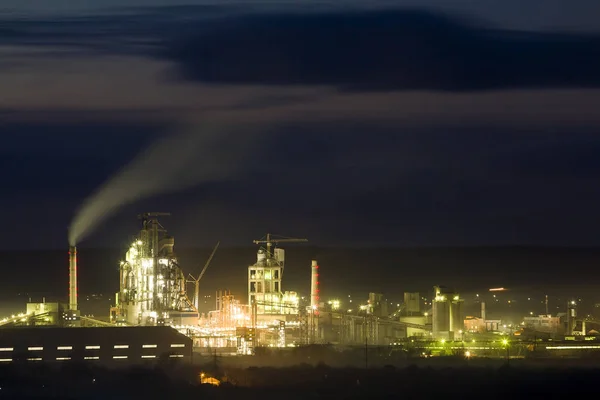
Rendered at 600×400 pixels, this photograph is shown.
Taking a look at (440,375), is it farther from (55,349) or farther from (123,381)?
(55,349)

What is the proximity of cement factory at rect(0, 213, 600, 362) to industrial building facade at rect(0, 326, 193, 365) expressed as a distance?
0.06 m

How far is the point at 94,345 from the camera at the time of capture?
308 ft

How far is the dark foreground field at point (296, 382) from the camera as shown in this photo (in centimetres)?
7150

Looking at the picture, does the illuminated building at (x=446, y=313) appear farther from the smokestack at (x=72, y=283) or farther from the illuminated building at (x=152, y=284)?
the smokestack at (x=72, y=283)

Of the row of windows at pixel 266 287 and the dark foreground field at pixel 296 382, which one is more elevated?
the row of windows at pixel 266 287

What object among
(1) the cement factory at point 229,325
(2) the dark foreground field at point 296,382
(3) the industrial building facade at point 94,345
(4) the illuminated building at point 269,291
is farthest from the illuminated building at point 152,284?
(2) the dark foreground field at point 296,382

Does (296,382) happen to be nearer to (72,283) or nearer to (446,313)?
(446,313)

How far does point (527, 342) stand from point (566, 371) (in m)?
16.3

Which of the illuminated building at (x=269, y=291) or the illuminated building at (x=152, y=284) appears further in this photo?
the illuminated building at (x=269, y=291)

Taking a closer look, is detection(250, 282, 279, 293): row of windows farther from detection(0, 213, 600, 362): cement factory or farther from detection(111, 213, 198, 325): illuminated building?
detection(111, 213, 198, 325): illuminated building

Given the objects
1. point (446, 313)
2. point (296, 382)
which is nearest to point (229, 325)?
point (446, 313)

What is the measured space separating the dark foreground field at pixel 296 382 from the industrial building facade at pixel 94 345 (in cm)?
687

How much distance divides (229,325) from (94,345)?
82.3ft

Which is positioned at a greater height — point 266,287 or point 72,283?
point 72,283
